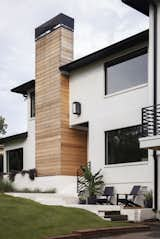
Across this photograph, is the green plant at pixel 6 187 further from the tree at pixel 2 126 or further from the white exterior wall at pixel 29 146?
the tree at pixel 2 126

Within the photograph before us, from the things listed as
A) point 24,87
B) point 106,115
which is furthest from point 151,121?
point 24,87

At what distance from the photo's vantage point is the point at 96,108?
20000 millimetres

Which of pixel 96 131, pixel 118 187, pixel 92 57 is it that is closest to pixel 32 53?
pixel 92 57

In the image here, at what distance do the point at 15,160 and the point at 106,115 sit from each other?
822 centimetres

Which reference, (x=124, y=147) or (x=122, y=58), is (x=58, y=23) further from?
(x=124, y=147)

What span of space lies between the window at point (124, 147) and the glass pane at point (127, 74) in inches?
72.5

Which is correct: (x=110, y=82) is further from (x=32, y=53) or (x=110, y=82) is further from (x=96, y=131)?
(x=32, y=53)

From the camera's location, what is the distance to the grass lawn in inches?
471

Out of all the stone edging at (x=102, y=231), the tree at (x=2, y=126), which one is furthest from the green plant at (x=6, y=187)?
the tree at (x=2, y=126)

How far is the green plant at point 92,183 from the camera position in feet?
61.9

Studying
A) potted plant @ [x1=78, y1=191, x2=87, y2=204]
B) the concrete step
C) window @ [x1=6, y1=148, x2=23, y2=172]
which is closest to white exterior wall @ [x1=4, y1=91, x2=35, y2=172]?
window @ [x1=6, y1=148, x2=23, y2=172]

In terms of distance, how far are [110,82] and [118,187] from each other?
4551mm

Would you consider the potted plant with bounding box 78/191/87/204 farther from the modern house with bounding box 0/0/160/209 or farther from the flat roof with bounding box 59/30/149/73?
the flat roof with bounding box 59/30/149/73

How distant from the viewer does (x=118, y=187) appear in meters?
18.4
